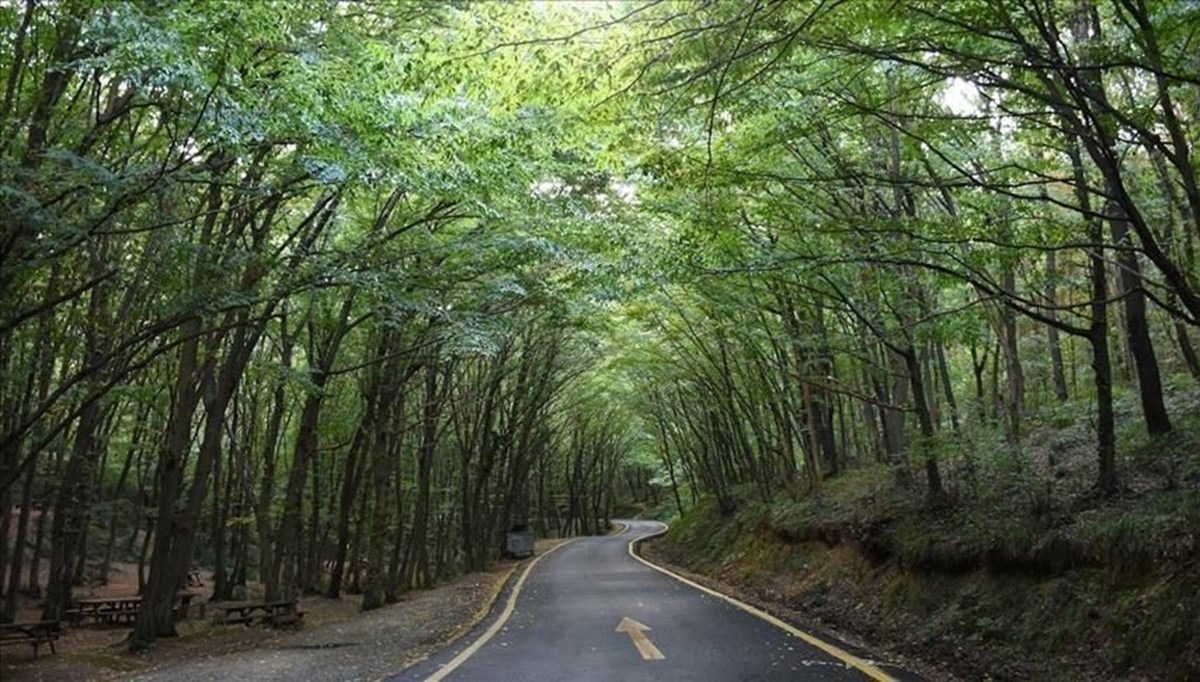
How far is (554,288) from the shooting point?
1552 cm

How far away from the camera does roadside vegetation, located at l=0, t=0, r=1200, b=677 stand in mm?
5867

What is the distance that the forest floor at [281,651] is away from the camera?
27.8 feet

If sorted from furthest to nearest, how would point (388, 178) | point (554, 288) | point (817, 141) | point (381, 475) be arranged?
point (381, 475) < point (554, 288) < point (817, 141) < point (388, 178)

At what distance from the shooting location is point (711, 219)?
8.45 metres

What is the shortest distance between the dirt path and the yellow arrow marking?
2314mm

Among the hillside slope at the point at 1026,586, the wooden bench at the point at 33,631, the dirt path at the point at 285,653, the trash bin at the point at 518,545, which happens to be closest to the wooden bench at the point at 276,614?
the dirt path at the point at 285,653

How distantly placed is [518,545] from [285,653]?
24733 mm

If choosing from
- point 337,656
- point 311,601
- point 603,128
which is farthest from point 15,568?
point 603,128

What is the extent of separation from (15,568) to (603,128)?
717 inches

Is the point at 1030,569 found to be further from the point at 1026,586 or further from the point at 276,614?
the point at 276,614

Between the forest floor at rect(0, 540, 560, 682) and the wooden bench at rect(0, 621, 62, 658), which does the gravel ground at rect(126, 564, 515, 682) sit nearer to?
the forest floor at rect(0, 540, 560, 682)

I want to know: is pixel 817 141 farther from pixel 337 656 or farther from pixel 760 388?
pixel 760 388

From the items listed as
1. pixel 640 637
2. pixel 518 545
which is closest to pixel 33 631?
pixel 640 637

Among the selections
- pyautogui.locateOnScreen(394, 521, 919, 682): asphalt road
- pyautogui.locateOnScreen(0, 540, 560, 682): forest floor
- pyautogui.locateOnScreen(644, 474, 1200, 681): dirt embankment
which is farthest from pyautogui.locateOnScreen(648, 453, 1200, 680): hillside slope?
pyautogui.locateOnScreen(0, 540, 560, 682): forest floor
